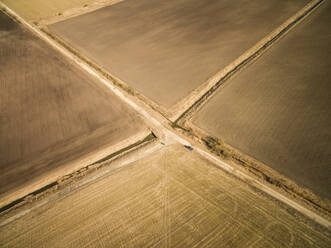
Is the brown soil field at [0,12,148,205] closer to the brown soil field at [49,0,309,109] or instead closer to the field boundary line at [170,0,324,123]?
the brown soil field at [49,0,309,109]

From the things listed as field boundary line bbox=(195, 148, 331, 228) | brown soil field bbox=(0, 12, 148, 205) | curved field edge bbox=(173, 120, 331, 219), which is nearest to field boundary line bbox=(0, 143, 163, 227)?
brown soil field bbox=(0, 12, 148, 205)

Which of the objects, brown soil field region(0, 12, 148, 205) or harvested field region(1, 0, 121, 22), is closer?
brown soil field region(0, 12, 148, 205)

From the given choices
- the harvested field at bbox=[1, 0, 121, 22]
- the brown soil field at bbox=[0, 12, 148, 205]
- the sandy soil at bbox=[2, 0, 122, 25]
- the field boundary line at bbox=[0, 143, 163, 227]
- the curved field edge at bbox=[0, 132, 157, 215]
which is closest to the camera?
the field boundary line at bbox=[0, 143, 163, 227]

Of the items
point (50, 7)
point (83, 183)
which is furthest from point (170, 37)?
point (50, 7)

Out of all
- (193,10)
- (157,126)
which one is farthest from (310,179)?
(193,10)

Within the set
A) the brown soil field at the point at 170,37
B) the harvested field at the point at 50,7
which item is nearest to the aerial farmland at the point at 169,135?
the brown soil field at the point at 170,37

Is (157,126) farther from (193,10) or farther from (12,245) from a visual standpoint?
(193,10)

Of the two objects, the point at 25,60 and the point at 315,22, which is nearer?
the point at 25,60
